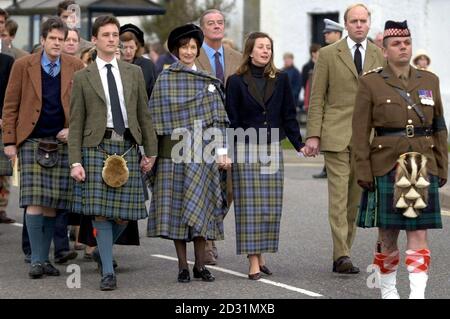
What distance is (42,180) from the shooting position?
10.5m

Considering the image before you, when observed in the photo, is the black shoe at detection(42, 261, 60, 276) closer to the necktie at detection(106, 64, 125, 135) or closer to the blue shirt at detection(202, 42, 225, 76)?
the necktie at detection(106, 64, 125, 135)

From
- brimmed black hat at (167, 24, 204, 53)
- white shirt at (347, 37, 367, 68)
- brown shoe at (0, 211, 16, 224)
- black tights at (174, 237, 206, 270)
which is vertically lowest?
brown shoe at (0, 211, 16, 224)

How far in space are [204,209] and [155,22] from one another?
2988 cm

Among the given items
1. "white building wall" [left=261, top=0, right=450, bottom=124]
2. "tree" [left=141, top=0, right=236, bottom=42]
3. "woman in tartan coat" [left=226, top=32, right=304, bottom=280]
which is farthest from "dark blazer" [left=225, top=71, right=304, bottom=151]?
"tree" [left=141, top=0, right=236, bottom=42]

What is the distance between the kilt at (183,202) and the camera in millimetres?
10172

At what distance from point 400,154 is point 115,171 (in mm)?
2211

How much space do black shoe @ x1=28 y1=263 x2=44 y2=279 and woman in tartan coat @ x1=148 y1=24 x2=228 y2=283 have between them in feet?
3.02

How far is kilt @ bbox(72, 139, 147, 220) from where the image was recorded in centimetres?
987

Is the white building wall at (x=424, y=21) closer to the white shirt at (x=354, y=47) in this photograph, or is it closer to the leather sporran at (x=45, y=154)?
the white shirt at (x=354, y=47)

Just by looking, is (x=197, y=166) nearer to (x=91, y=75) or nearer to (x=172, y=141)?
(x=172, y=141)

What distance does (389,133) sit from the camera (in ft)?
29.6

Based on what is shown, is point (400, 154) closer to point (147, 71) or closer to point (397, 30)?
point (397, 30)

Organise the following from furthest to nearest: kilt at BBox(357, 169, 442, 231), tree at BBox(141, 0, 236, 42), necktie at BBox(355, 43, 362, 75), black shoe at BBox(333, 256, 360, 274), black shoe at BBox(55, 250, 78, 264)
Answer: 1. tree at BBox(141, 0, 236, 42)
2. black shoe at BBox(55, 250, 78, 264)
3. necktie at BBox(355, 43, 362, 75)
4. black shoe at BBox(333, 256, 360, 274)
5. kilt at BBox(357, 169, 442, 231)

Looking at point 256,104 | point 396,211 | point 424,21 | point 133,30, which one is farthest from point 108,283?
point 424,21
